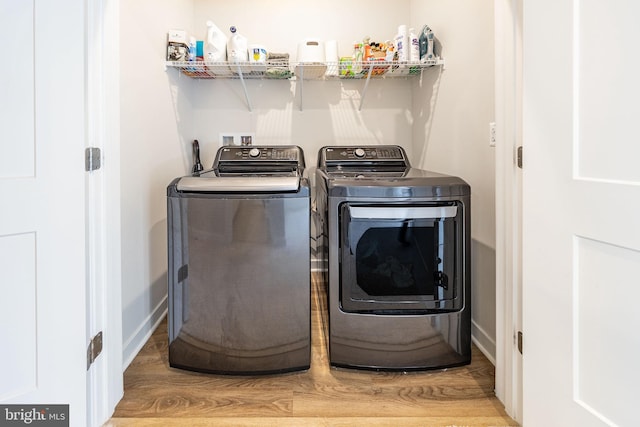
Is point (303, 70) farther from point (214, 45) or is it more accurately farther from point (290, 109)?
point (214, 45)

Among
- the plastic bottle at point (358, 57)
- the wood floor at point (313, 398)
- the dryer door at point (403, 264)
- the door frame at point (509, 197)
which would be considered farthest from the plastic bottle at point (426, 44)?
the wood floor at point (313, 398)

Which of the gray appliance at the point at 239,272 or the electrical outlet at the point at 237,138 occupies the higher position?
the electrical outlet at the point at 237,138

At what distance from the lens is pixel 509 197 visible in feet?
4.11

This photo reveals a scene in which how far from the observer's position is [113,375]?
131 centimetres

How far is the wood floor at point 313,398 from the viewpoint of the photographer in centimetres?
127

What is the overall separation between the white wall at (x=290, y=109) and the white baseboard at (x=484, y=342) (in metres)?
0.03

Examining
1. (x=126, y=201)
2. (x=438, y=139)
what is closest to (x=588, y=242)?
(x=438, y=139)

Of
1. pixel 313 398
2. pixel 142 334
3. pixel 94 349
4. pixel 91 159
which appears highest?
pixel 91 159

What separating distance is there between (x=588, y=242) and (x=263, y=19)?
2.45 m

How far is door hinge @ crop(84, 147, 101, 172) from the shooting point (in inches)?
45.3

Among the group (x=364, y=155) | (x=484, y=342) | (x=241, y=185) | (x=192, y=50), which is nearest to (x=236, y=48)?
(x=192, y=50)

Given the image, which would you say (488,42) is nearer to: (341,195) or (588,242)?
(341,195)

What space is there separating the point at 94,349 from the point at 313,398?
81cm

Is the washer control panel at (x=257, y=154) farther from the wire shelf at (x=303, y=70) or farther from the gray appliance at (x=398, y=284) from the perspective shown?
the gray appliance at (x=398, y=284)
